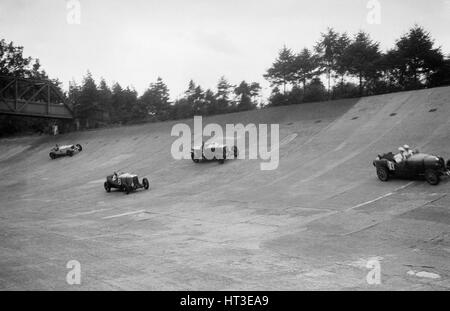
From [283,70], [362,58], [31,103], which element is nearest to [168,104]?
[283,70]

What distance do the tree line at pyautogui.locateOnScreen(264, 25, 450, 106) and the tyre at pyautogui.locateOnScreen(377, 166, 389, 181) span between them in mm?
23147

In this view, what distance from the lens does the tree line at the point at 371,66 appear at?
34.9 meters

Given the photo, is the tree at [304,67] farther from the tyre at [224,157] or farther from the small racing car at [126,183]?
the small racing car at [126,183]

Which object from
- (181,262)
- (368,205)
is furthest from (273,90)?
(181,262)

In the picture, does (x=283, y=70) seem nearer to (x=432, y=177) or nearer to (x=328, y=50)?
(x=328, y=50)

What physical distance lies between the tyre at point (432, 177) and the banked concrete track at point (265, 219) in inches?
10.8

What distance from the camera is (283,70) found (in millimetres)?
54094

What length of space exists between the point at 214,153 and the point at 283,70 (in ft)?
108

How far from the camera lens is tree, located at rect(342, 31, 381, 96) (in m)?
38.0

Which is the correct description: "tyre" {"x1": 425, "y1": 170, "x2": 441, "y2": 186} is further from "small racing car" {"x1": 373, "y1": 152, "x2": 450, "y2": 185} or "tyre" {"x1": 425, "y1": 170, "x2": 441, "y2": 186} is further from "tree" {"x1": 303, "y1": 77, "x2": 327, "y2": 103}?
"tree" {"x1": 303, "y1": 77, "x2": 327, "y2": 103}

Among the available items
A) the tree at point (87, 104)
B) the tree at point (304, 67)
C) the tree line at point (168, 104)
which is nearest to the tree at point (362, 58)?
the tree at point (304, 67)

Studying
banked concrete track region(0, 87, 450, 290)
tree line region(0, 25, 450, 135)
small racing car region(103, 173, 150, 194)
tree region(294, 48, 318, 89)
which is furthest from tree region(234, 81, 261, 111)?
small racing car region(103, 173, 150, 194)
